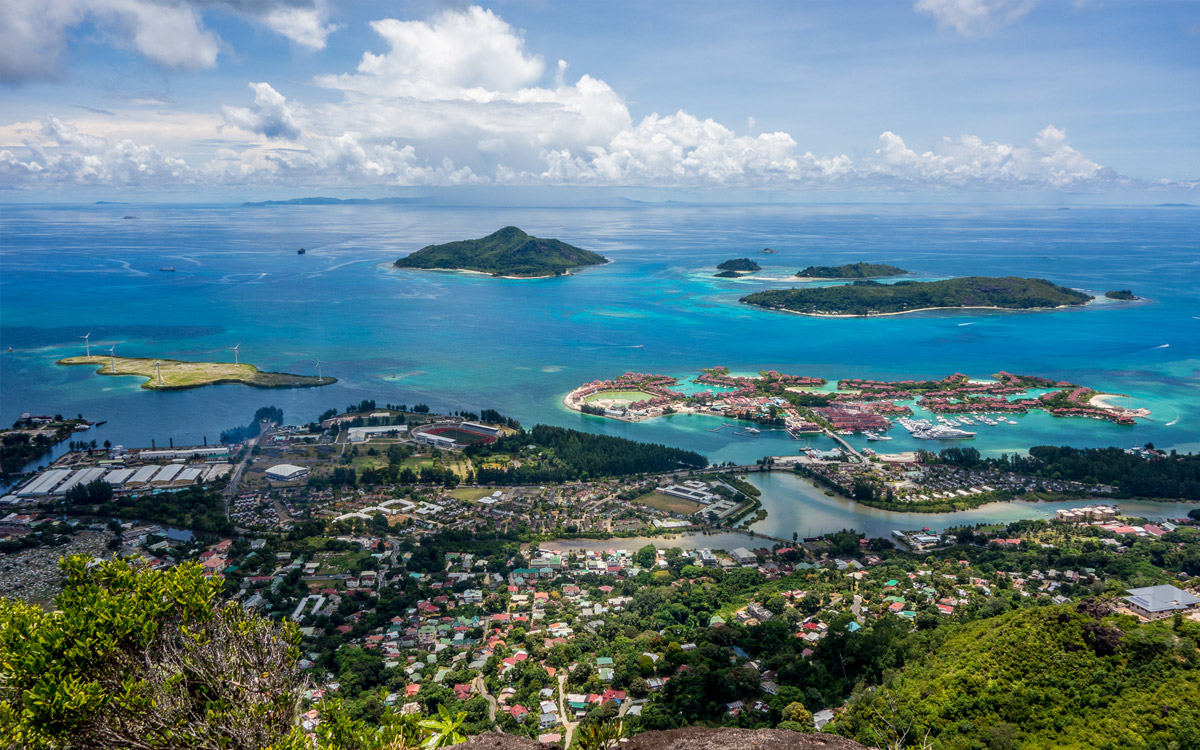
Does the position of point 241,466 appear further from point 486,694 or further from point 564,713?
point 564,713

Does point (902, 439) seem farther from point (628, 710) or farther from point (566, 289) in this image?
point (566, 289)

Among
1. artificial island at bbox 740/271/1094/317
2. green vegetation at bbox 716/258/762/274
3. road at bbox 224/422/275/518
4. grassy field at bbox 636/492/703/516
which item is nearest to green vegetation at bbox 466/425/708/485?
grassy field at bbox 636/492/703/516

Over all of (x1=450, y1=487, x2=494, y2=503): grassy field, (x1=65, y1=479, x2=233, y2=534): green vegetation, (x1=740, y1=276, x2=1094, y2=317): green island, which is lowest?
(x1=450, y1=487, x2=494, y2=503): grassy field

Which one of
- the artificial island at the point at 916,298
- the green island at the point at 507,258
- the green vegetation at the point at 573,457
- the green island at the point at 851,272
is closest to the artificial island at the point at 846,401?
the green vegetation at the point at 573,457

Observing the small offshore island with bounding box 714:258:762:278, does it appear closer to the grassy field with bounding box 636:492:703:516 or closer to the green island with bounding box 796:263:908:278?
the green island with bounding box 796:263:908:278

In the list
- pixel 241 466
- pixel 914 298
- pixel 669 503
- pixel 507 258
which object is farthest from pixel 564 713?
pixel 507 258

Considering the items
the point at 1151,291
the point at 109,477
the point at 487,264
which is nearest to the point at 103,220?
the point at 487,264

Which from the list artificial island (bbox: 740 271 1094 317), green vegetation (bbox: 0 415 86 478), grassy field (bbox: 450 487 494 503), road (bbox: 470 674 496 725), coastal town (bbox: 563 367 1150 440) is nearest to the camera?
road (bbox: 470 674 496 725)
